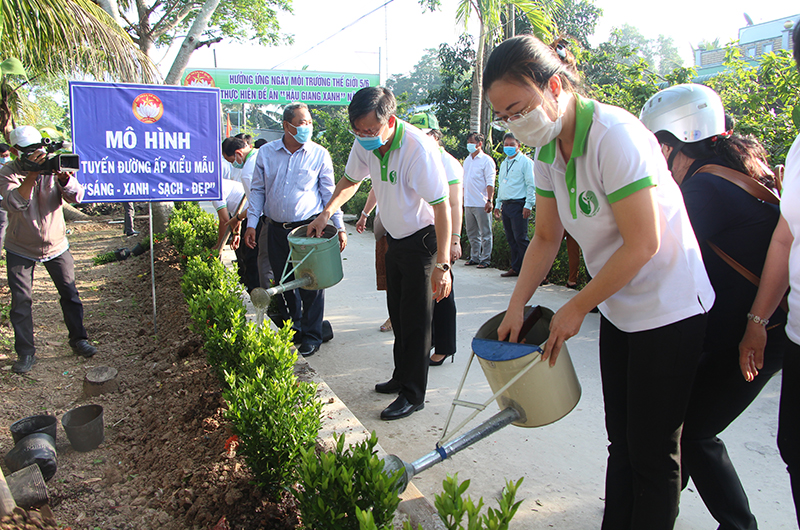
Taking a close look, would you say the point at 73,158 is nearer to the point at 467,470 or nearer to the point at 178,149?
the point at 178,149

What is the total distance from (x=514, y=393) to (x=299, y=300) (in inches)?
126

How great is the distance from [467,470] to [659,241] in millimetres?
1724

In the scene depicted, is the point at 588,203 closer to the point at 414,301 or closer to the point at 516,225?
the point at 414,301

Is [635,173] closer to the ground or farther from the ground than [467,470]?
farther from the ground

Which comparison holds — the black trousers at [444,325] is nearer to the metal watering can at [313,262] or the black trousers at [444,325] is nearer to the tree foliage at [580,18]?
the metal watering can at [313,262]

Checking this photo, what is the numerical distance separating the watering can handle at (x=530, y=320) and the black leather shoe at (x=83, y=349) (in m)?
3.92

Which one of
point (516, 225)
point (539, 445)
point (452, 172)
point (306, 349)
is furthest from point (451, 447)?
point (516, 225)

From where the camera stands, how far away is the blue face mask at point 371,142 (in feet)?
9.64

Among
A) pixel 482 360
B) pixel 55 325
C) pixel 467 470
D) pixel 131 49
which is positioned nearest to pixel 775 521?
pixel 467 470

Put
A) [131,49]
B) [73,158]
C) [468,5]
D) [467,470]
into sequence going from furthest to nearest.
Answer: [468,5] → [131,49] → [73,158] → [467,470]

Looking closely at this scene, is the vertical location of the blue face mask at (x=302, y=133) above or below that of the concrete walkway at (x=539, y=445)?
above

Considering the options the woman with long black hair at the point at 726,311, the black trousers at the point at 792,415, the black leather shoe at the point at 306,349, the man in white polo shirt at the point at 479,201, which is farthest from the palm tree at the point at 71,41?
the black trousers at the point at 792,415

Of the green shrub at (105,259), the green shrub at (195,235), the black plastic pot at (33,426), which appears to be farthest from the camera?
the green shrub at (105,259)

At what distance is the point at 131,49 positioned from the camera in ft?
26.9
